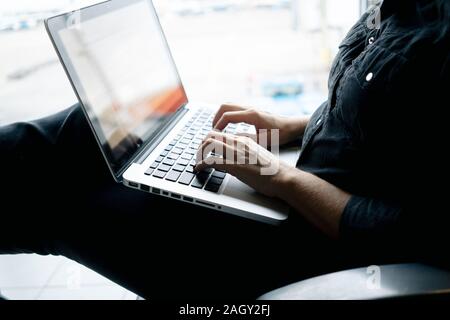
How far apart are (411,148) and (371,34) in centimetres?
26

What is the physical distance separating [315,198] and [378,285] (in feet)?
0.61

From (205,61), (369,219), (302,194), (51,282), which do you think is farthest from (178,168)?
(205,61)

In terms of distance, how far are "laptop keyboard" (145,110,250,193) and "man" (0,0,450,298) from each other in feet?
0.11

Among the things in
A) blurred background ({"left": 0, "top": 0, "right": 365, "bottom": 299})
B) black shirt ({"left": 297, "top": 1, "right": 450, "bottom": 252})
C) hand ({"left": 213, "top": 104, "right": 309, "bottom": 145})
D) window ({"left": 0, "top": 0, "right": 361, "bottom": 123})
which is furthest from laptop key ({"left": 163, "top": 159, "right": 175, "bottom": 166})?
window ({"left": 0, "top": 0, "right": 361, "bottom": 123})

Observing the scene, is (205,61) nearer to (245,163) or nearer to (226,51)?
(226,51)

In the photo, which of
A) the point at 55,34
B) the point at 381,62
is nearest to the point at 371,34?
the point at 381,62

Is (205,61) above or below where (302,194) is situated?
above

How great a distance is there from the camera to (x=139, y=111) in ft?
2.45

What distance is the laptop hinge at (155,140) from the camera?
67 cm

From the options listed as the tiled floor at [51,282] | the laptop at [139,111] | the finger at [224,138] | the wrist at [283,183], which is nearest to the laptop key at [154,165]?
the laptop at [139,111]

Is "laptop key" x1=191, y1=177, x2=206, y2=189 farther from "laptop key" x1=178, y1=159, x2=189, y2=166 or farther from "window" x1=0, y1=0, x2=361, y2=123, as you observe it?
"window" x1=0, y1=0, x2=361, y2=123

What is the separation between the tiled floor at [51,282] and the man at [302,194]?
0.51 m

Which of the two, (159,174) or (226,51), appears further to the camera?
(226,51)
